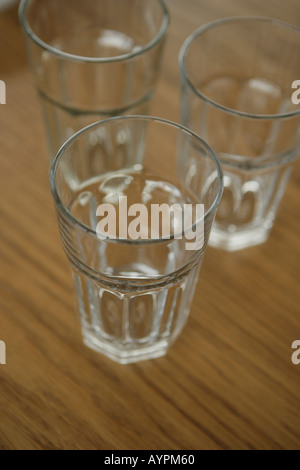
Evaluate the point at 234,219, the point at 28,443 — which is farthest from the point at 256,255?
the point at 28,443

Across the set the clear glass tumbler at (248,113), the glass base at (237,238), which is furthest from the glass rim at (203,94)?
the glass base at (237,238)

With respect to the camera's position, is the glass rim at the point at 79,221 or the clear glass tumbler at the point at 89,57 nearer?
the glass rim at the point at 79,221

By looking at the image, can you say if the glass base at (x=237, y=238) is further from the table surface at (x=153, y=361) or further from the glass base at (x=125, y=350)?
the glass base at (x=125, y=350)

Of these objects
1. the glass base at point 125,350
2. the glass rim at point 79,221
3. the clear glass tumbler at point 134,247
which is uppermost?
the glass rim at point 79,221

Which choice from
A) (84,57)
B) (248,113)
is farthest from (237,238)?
(84,57)

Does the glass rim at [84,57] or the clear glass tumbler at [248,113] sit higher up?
the glass rim at [84,57]

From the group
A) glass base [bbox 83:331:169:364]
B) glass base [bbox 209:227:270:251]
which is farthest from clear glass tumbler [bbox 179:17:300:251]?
glass base [bbox 83:331:169:364]

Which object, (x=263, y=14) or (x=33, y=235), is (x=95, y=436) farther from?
(x=263, y=14)
